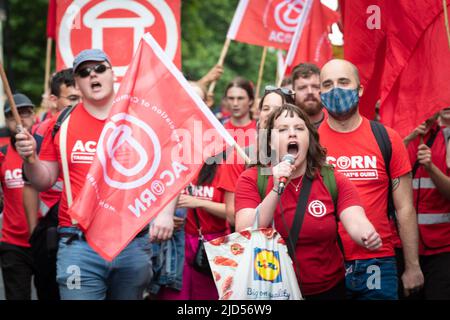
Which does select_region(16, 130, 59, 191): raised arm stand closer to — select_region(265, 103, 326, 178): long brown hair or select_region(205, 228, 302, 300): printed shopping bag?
select_region(265, 103, 326, 178): long brown hair

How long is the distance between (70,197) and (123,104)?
0.89 meters

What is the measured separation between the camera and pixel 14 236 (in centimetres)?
912

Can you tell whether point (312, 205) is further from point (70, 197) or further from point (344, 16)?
point (344, 16)

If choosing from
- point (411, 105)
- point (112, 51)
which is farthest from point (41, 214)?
point (411, 105)

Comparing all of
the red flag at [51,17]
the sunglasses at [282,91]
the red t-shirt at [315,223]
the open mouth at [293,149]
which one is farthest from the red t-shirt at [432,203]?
the red flag at [51,17]

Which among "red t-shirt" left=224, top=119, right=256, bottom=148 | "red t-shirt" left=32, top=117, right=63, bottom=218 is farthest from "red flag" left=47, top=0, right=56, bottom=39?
"red t-shirt" left=224, top=119, right=256, bottom=148

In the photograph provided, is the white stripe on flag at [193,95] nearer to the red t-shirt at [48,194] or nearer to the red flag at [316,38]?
the red t-shirt at [48,194]

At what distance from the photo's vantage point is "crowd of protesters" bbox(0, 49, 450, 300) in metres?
5.83

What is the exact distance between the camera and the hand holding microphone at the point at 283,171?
17.8 feet

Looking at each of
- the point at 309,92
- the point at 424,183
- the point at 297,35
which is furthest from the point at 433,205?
the point at 297,35

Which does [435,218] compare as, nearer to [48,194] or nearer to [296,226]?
[296,226]

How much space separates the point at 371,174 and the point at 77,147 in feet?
6.95

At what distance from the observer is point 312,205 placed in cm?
580

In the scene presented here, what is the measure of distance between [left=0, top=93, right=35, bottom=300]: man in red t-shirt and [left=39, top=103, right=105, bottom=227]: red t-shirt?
209 cm
